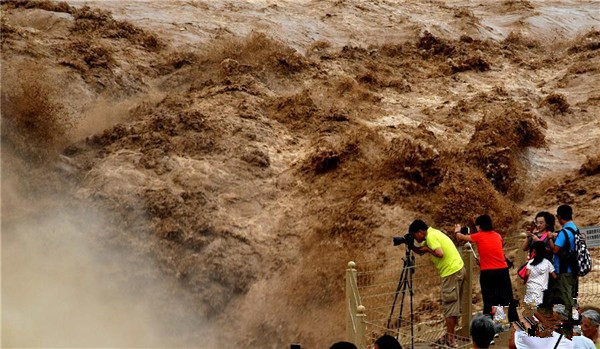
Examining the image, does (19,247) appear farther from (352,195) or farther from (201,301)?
(352,195)

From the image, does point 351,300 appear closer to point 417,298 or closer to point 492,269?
point 492,269

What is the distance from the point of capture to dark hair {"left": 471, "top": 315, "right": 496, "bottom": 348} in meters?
5.81

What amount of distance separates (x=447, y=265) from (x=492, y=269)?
0.47m

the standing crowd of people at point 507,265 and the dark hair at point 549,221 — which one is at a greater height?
the dark hair at point 549,221

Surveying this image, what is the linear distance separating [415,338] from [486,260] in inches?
44.8

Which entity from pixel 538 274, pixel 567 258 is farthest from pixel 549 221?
pixel 538 274

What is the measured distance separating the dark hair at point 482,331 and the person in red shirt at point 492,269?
3621 millimetres

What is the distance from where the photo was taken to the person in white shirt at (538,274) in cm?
899

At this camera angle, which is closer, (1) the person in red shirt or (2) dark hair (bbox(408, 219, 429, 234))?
(2) dark hair (bbox(408, 219, 429, 234))

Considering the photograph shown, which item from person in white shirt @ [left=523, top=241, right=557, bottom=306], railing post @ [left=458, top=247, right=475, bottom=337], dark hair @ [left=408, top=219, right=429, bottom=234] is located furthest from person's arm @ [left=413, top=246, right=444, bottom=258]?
person in white shirt @ [left=523, top=241, right=557, bottom=306]

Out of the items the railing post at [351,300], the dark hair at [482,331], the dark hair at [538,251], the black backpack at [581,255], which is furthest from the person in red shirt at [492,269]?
the dark hair at [482,331]

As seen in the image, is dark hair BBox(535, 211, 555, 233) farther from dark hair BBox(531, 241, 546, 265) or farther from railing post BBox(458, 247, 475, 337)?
railing post BBox(458, 247, 475, 337)

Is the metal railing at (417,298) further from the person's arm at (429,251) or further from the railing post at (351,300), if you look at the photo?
the person's arm at (429,251)

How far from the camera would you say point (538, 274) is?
9.05 metres
